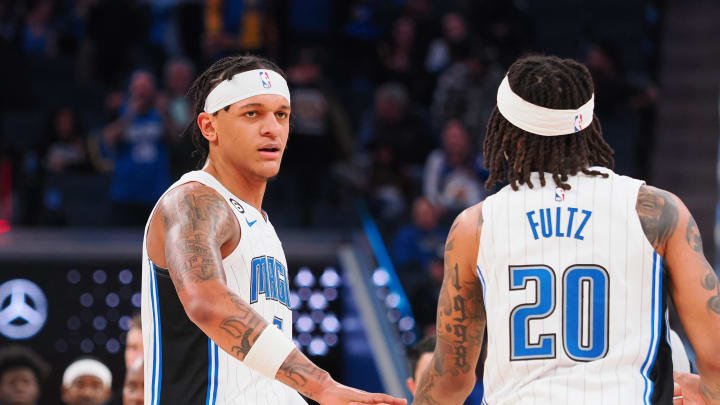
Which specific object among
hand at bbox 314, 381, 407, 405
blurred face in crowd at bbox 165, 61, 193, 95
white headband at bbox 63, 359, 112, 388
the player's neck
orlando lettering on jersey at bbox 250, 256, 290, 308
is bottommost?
hand at bbox 314, 381, 407, 405

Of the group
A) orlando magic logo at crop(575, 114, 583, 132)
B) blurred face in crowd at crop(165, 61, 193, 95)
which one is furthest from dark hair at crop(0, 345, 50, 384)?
orlando magic logo at crop(575, 114, 583, 132)

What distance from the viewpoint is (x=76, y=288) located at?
9.45m


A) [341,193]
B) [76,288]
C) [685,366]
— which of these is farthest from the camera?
[341,193]

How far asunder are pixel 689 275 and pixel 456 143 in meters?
7.17

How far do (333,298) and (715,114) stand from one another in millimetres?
5922

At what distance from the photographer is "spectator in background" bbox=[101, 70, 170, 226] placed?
1027 cm

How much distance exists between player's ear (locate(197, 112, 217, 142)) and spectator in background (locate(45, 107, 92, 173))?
→ 290 inches

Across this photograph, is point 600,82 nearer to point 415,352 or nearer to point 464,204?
point 464,204

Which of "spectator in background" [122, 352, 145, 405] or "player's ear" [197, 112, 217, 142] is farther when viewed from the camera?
"spectator in background" [122, 352, 145, 405]

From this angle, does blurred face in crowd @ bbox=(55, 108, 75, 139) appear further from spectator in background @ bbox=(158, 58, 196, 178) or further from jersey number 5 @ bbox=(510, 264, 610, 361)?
jersey number 5 @ bbox=(510, 264, 610, 361)

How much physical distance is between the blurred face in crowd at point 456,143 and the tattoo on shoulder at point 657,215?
277 inches

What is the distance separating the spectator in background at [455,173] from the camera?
10.5 metres

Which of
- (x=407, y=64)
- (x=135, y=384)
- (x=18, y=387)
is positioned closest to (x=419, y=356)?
(x=135, y=384)

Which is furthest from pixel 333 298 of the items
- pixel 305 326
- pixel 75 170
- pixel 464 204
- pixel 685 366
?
pixel 685 366
